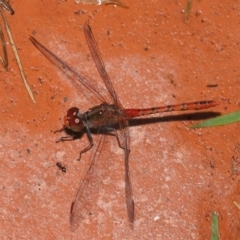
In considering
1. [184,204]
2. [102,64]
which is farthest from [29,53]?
[184,204]

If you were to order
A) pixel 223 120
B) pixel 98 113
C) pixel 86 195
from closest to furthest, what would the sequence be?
pixel 86 195, pixel 223 120, pixel 98 113

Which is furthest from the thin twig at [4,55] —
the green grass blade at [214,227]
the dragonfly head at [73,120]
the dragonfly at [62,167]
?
the green grass blade at [214,227]

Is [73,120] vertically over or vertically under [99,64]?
under

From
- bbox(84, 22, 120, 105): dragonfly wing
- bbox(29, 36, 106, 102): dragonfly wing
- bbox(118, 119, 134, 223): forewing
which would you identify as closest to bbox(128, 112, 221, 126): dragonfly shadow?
bbox(118, 119, 134, 223): forewing

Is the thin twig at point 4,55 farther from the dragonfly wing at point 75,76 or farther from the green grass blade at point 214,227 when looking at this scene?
the green grass blade at point 214,227

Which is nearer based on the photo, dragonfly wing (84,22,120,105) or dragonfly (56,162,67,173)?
dragonfly (56,162,67,173)

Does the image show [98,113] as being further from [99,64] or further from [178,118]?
[178,118]

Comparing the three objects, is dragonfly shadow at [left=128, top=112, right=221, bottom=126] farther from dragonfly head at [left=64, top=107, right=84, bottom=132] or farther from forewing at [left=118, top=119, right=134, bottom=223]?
dragonfly head at [left=64, top=107, right=84, bottom=132]

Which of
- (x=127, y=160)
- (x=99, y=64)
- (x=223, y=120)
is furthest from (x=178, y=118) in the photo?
(x=99, y=64)
